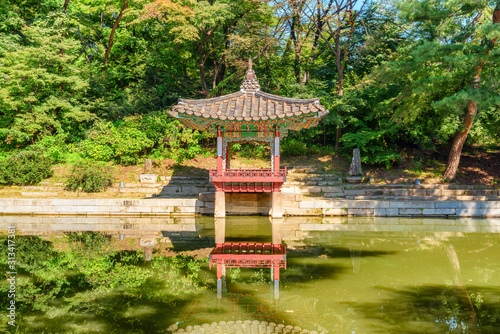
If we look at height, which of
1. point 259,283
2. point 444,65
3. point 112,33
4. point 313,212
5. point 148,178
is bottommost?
point 259,283

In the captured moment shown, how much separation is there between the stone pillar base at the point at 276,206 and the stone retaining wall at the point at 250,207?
1.50ft

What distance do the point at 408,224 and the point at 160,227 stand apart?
7499 millimetres

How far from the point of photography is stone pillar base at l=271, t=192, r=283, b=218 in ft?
40.3

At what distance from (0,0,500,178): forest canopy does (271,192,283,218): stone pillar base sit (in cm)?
656

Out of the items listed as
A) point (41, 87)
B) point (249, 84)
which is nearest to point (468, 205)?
point (249, 84)

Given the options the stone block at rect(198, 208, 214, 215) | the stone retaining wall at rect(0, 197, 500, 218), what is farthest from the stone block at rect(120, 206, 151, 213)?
the stone block at rect(198, 208, 214, 215)

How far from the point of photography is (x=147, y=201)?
12.7 metres

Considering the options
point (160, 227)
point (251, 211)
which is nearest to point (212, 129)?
point (251, 211)

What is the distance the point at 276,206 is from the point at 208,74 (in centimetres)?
1236

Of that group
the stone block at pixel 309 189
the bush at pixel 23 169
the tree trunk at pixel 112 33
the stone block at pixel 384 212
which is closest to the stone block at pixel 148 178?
the bush at pixel 23 169

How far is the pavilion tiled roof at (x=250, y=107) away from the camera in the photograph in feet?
38.1

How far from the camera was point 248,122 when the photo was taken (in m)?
12.4

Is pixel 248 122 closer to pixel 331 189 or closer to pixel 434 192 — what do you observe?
pixel 331 189

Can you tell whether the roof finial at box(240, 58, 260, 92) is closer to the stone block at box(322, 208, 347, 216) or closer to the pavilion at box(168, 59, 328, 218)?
the pavilion at box(168, 59, 328, 218)
